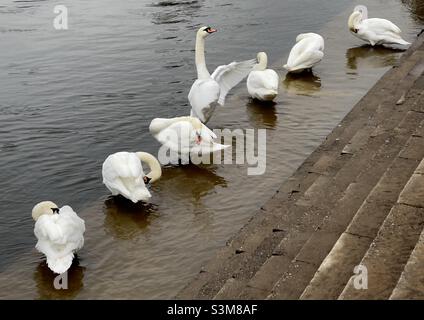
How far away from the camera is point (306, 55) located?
13.3m

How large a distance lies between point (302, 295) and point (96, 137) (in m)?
6.21

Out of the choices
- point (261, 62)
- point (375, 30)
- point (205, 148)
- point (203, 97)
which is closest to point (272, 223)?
point (205, 148)

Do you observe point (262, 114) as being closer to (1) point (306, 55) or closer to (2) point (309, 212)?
(1) point (306, 55)

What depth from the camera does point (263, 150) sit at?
10.0 m

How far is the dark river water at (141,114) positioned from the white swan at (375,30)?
12.8 inches

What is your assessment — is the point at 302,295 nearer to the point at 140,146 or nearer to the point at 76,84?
the point at 140,146

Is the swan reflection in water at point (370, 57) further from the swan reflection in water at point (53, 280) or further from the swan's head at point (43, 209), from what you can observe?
the swan reflection in water at point (53, 280)

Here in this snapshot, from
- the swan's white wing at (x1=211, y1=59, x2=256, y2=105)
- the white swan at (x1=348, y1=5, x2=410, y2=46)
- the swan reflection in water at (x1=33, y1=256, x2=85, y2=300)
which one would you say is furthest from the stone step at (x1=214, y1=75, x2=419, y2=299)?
the white swan at (x1=348, y1=5, x2=410, y2=46)

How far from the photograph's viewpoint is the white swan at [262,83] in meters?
11.8

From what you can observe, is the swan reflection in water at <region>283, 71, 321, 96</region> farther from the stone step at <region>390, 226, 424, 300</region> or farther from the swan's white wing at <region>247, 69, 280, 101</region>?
the stone step at <region>390, 226, 424, 300</region>

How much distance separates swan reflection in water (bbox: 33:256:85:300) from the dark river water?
19 millimetres

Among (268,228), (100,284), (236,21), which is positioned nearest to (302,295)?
(268,228)

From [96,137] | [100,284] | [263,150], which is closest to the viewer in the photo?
[100,284]

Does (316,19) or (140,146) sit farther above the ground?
(316,19)
